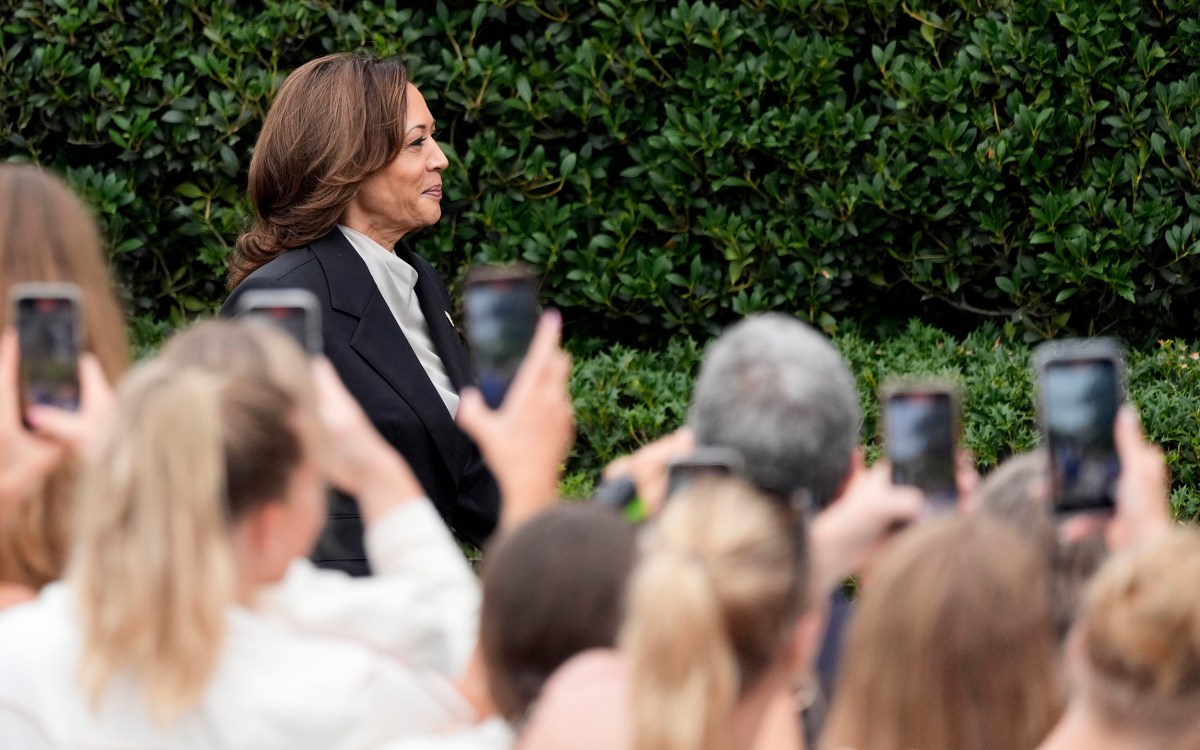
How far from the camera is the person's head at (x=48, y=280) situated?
2.54m

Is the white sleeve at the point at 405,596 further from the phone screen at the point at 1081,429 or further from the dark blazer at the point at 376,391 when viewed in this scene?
the dark blazer at the point at 376,391

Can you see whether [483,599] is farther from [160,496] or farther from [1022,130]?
[1022,130]

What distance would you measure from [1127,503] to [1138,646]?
0.32m

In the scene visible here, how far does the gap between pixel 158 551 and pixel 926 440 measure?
113 centimetres

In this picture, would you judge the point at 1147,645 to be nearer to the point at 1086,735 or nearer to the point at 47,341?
the point at 1086,735

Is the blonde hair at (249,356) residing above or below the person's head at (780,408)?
above

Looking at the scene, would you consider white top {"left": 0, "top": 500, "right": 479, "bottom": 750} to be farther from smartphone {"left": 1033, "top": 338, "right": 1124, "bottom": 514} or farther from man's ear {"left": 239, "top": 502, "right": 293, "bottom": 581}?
smartphone {"left": 1033, "top": 338, "right": 1124, "bottom": 514}

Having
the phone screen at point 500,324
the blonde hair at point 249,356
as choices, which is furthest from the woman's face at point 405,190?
the blonde hair at point 249,356

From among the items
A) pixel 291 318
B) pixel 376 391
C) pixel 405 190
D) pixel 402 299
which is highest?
pixel 405 190

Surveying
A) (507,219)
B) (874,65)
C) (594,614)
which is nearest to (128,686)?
Answer: (594,614)

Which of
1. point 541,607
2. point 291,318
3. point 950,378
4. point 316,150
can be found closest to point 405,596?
point 541,607

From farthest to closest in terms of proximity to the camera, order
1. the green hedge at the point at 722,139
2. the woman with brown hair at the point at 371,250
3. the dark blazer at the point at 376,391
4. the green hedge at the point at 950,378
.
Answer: the green hedge at the point at 722,139 → the green hedge at the point at 950,378 → the woman with brown hair at the point at 371,250 → the dark blazer at the point at 376,391

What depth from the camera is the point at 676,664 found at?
78.5 inches

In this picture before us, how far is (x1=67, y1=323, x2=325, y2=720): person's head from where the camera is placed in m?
2.14
